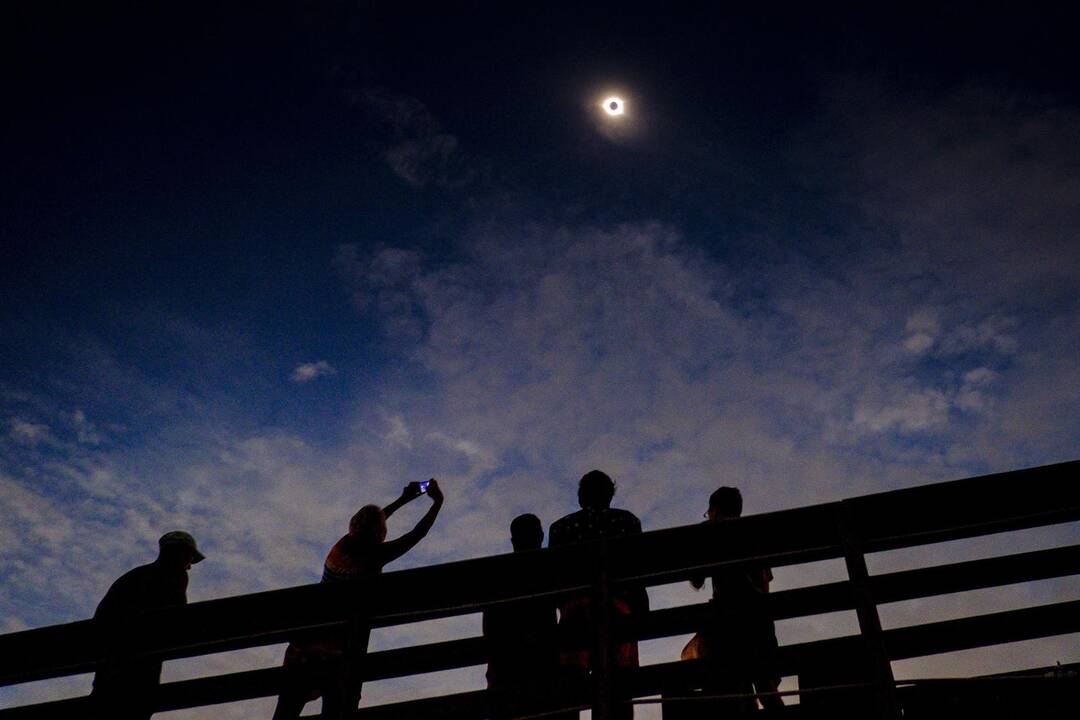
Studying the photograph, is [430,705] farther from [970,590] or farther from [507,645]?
[970,590]

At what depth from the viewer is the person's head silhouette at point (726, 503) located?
14.5 ft

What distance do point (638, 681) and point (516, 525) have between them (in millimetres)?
1931

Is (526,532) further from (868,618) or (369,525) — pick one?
(868,618)

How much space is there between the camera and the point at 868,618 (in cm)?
249

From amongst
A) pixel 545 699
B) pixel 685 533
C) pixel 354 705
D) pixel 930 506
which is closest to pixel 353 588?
pixel 354 705

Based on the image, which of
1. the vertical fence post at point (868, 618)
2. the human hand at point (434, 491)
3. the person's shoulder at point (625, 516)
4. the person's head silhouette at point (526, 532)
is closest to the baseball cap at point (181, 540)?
the human hand at point (434, 491)

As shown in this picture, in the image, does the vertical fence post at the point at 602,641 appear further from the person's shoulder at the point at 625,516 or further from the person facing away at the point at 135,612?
the person facing away at the point at 135,612

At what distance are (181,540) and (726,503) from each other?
3722mm

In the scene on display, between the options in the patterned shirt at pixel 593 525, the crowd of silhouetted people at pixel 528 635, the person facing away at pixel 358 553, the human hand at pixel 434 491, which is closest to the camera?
the crowd of silhouetted people at pixel 528 635

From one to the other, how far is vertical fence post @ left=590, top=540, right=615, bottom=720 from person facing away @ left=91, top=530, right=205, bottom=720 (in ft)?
7.23

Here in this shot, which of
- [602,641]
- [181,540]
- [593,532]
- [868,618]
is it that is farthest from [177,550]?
[868,618]

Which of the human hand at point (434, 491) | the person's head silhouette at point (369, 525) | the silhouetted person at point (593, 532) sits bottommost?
the silhouetted person at point (593, 532)

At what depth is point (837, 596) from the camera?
2.62 metres

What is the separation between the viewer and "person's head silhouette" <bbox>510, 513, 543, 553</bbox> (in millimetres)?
4414
